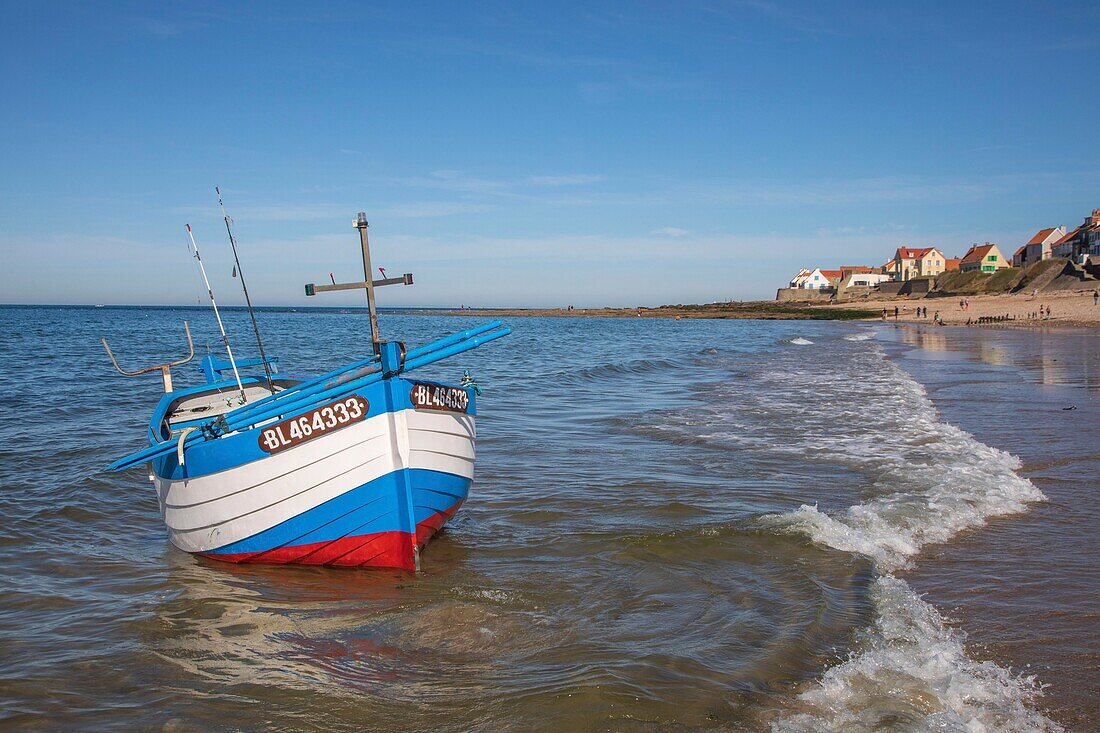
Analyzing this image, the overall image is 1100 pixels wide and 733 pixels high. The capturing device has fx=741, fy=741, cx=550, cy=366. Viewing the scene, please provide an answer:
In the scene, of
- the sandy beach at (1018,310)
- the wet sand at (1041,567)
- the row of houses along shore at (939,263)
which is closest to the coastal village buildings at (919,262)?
the row of houses along shore at (939,263)

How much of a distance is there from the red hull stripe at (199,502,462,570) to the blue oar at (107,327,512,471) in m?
1.31

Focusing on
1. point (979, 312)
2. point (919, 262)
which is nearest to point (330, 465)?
point (979, 312)

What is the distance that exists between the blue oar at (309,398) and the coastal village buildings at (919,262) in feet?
405

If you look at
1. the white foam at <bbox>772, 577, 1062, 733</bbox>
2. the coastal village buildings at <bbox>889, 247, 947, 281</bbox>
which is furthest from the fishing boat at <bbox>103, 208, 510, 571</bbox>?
the coastal village buildings at <bbox>889, 247, 947, 281</bbox>

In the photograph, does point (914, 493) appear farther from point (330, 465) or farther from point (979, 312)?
point (979, 312)

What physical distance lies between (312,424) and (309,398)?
0.25m

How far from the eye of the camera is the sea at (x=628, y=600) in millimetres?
4531

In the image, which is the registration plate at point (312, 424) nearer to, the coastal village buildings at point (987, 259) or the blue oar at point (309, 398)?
the blue oar at point (309, 398)

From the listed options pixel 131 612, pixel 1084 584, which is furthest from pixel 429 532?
pixel 1084 584

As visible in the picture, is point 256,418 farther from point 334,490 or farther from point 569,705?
point 569,705

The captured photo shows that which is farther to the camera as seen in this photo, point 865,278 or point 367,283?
point 865,278

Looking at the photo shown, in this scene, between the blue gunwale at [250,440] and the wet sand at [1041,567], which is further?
the blue gunwale at [250,440]

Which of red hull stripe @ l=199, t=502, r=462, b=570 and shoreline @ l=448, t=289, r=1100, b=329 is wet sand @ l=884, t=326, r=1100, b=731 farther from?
shoreline @ l=448, t=289, r=1100, b=329

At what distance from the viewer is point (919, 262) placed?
117312 mm
